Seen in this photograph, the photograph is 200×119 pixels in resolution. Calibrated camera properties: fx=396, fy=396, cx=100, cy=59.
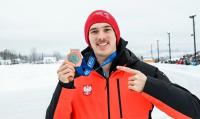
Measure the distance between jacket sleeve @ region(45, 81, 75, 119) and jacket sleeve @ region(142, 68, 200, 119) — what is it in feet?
1.92

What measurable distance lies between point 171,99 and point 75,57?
2.62 feet

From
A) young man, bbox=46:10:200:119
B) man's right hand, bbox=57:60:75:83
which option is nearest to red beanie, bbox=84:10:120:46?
young man, bbox=46:10:200:119

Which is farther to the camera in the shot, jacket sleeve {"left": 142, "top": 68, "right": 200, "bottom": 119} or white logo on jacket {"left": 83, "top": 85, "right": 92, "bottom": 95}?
white logo on jacket {"left": 83, "top": 85, "right": 92, "bottom": 95}

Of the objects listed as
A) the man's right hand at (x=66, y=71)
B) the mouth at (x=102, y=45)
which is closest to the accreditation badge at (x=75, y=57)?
the man's right hand at (x=66, y=71)

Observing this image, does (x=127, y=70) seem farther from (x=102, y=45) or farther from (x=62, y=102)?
(x=62, y=102)

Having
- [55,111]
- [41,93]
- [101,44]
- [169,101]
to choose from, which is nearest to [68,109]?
[55,111]

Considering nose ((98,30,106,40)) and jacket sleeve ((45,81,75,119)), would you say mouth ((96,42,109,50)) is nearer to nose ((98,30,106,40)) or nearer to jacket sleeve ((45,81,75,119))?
nose ((98,30,106,40))

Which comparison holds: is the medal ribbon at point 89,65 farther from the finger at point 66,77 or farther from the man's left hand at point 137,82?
the man's left hand at point 137,82

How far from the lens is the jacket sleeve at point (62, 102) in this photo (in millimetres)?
3105

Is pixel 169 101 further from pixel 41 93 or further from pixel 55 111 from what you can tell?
pixel 41 93

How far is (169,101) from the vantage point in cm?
301

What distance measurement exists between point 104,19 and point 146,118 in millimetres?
Result: 907

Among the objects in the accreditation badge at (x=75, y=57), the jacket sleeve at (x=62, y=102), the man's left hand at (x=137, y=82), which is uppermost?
the accreditation badge at (x=75, y=57)

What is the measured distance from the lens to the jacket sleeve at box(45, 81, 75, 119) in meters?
3.11
